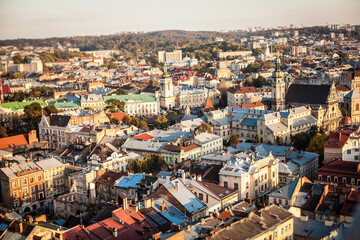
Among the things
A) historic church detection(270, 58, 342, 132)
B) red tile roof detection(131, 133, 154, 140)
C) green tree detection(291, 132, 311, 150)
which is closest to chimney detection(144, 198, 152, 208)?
red tile roof detection(131, 133, 154, 140)

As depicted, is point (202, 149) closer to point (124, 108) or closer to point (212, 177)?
point (212, 177)

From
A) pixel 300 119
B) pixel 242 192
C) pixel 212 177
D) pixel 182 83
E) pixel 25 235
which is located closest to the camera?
pixel 25 235

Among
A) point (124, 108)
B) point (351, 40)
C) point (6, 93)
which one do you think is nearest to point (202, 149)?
point (124, 108)

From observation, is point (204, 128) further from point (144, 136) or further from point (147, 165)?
point (147, 165)

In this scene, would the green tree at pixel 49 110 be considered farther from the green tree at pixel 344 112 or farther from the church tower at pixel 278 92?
the green tree at pixel 344 112

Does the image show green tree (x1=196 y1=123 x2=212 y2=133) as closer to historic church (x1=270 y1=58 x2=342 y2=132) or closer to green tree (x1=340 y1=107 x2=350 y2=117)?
historic church (x1=270 y1=58 x2=342 y2=132)

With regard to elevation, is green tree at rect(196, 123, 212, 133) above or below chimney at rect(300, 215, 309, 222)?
below
